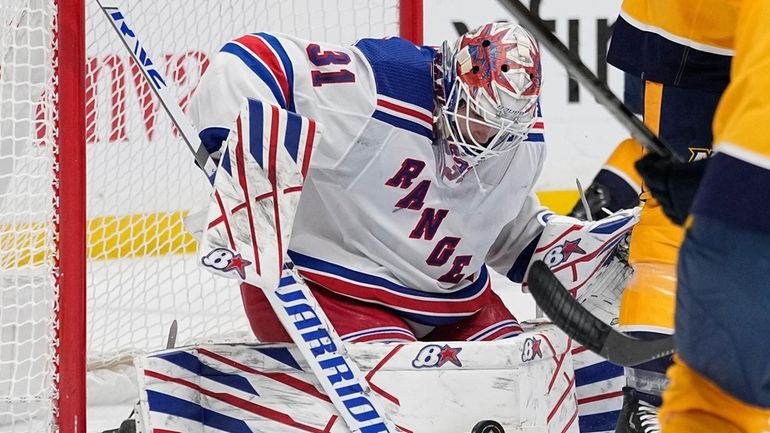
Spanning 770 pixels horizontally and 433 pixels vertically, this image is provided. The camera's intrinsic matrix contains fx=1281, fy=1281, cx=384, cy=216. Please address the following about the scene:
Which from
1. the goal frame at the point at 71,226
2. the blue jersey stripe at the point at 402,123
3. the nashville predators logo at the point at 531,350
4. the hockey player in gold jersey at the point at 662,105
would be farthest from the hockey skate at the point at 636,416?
the goal frame at the point at 71,226

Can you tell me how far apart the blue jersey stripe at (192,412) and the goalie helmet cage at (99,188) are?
0.98 ft

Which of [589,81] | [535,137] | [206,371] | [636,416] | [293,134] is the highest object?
[589,81]

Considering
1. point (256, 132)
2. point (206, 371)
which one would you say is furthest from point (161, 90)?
point (206, 371)

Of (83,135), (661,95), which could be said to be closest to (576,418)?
(661,95)

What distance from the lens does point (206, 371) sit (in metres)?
2.11

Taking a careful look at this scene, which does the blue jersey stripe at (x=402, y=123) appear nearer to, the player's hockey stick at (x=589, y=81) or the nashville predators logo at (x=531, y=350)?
the nashville predators logo at (x=531, y=350)

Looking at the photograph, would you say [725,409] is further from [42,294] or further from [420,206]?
[42,294]

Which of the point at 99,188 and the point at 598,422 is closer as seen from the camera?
the point at 598,422

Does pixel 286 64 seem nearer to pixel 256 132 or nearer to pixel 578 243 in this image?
pixel 256 132

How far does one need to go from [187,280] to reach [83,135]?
36.0 inches

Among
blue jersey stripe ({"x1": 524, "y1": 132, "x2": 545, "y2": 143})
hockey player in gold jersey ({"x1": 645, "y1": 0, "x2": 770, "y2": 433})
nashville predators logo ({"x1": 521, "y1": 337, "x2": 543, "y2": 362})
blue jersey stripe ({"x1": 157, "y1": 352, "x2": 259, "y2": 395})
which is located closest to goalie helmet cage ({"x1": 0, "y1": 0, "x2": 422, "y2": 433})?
blue jersey stripe ({"x1": 157, "y1": 352, "x2": 259, "y2": 395})

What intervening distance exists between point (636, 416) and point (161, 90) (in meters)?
1.00

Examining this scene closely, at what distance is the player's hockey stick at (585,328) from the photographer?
4.73ft

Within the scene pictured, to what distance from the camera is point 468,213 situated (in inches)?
92.7
